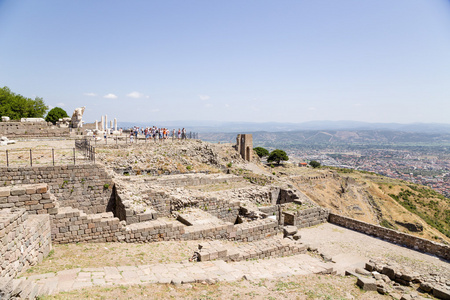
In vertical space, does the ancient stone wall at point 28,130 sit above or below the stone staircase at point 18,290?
above

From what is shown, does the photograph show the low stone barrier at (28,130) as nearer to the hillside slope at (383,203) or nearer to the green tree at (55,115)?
the green tree at (55,115)

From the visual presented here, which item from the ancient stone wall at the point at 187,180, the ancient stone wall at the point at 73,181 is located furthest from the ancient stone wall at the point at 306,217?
the ancient stone wall at the point at 73,181

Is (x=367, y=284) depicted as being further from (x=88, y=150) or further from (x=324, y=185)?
(x=324, y=185)

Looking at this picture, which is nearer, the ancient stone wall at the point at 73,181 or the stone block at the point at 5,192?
the stone block at the point at 5,192

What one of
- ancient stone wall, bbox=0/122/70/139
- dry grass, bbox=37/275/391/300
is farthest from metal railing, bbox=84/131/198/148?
dry grass, bbox=37/275/391/300

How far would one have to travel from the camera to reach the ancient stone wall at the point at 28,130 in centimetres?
2442

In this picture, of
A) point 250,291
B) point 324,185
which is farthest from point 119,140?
point 324,185

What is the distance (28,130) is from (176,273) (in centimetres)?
2484

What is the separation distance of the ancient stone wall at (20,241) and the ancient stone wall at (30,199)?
1.65 ft

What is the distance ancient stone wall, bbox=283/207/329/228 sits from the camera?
17.9 meters

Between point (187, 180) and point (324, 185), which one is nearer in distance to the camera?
point (187, 180)

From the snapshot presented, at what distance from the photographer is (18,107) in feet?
145

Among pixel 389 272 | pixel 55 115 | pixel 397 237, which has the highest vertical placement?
pixel 55 115

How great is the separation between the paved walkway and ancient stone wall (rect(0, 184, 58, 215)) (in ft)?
10.9
